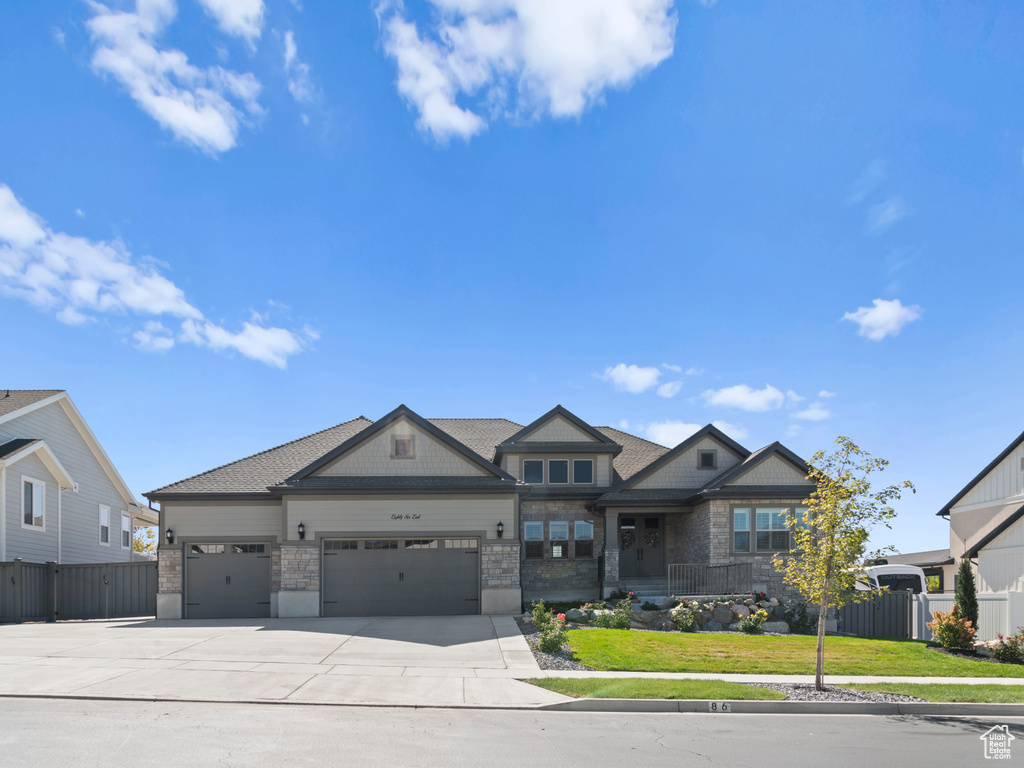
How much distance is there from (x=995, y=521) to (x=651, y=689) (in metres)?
22.4

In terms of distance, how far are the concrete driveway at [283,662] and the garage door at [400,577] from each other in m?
2.04

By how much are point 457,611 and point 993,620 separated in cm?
1434

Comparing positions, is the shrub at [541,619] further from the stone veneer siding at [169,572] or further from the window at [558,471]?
the stone veneer siding at [169,572]

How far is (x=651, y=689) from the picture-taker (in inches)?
448

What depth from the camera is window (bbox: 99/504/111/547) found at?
3180cm

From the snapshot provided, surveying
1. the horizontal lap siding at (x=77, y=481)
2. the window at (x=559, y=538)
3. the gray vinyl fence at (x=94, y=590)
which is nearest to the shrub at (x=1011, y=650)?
the window at (x=559, y=538)

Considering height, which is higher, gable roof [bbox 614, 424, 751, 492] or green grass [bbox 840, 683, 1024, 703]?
gable roof [bbox 614, 424, 751, 492]

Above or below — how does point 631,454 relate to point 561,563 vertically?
above

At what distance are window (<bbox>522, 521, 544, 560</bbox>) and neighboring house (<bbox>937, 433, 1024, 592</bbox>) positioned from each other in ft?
44.3

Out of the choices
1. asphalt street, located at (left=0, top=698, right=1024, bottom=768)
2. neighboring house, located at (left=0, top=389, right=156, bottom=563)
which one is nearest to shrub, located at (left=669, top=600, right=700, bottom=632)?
asphalt street, located at (left=0, top=698, right=1024, bottom=768)

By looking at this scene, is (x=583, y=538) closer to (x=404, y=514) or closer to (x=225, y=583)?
(x=404, y=514)

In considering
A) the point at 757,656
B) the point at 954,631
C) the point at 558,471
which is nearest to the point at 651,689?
the point at 757,656

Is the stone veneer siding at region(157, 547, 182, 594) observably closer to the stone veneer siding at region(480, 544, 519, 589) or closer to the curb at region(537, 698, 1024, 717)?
Result: the stone veneer siding at region(480, 544, 519, 589)

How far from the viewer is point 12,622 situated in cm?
2195
